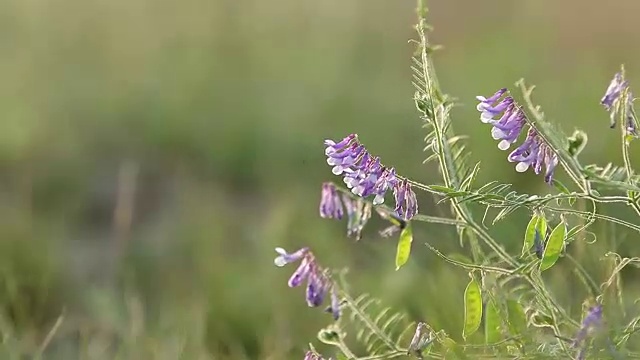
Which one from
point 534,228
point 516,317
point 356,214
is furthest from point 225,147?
point 534,228

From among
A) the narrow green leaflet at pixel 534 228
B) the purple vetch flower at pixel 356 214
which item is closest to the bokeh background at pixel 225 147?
the purple vetch flower at pixel 356 214

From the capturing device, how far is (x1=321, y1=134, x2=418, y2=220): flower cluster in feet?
3.29

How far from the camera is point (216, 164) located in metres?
3.12

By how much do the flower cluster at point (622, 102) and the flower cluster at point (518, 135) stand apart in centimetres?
7

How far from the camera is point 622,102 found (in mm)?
990

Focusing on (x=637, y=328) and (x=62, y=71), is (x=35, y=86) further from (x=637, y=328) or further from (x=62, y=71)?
(x=637, y=328)

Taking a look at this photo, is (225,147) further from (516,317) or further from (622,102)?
(622,102)

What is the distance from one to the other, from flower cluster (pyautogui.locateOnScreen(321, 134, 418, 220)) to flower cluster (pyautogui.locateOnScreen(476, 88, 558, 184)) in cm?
11

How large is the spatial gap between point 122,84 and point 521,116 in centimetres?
294

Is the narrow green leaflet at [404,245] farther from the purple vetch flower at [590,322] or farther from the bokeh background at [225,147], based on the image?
the bokeh background at [225,147]

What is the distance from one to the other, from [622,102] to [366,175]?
0.26 metres

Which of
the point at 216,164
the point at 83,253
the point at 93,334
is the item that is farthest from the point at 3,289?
the point at 216,164

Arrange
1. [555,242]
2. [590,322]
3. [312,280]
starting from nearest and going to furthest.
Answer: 1. [590,322]
2. [555,242]
3. [312,280]

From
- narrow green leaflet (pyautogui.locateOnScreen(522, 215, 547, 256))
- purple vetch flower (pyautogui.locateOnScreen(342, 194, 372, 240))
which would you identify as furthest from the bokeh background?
narrow green leaflet (pyautogui.locateOnScreen(522, 215, 547, 256))
